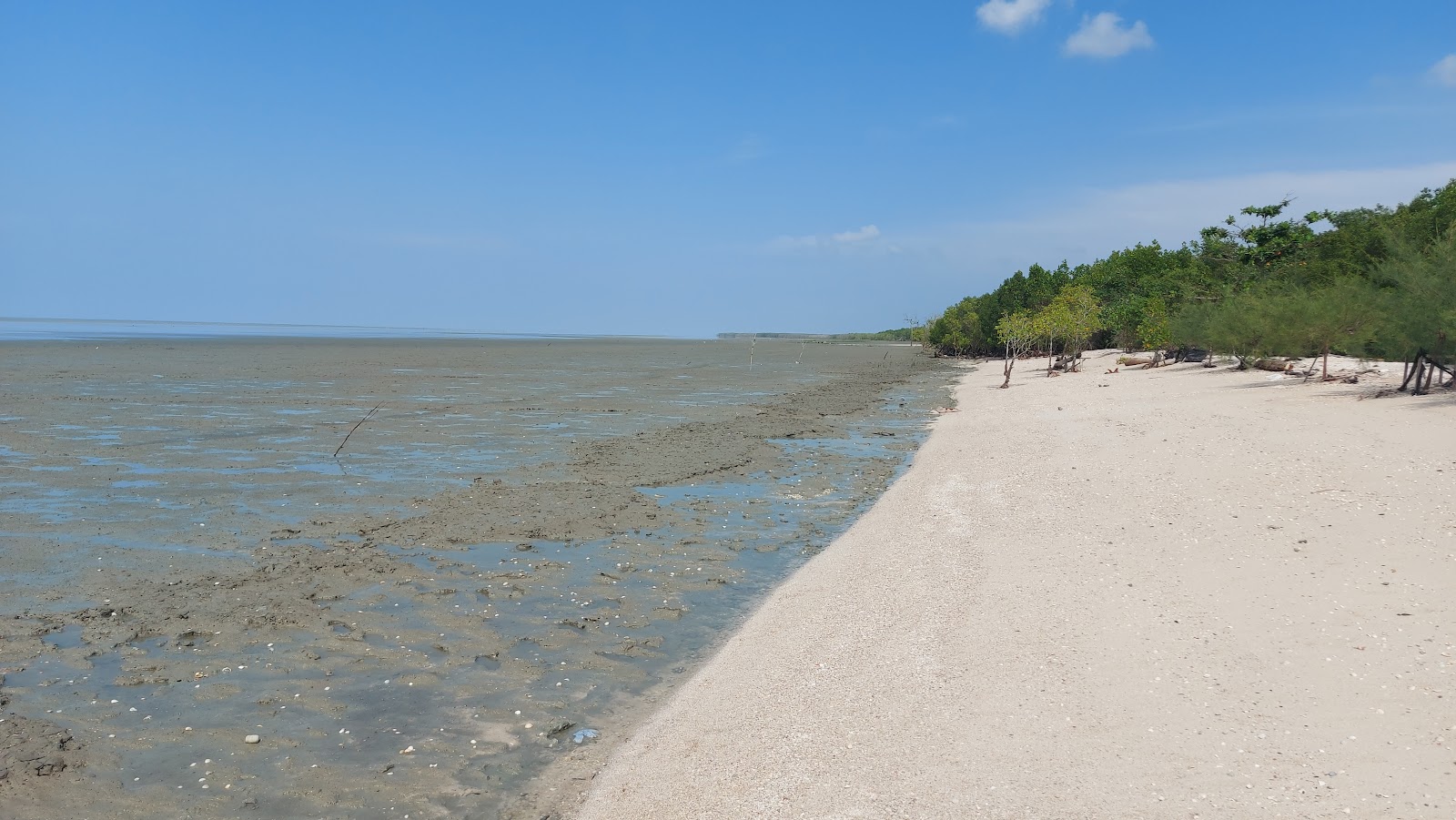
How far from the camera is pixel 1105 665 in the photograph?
7688mm

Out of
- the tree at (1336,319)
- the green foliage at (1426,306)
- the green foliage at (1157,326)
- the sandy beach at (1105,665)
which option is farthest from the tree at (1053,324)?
the sandy beach at (1105,665)

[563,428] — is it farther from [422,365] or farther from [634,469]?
[422,365]

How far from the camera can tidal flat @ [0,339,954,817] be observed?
22.2 feet

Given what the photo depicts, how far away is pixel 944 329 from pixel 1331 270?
208 feet

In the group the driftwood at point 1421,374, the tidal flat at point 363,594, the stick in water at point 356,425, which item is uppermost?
the driftwood at point 1421,374

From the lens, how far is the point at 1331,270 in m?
46.7

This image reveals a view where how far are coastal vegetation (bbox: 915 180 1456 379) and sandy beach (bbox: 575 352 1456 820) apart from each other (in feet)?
34.9

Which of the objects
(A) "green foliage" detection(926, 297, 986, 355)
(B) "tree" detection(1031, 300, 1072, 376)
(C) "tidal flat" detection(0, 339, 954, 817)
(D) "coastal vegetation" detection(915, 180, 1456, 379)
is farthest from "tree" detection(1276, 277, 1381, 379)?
(A) "green foliage" detection(926, 297, 986, 355)

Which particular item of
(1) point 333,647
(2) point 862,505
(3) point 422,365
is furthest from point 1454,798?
(3) point 422,365

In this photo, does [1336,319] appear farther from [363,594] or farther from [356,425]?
[356,425]

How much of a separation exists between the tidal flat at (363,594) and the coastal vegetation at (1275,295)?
14.0 meters

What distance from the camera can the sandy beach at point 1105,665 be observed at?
5730 millimetres

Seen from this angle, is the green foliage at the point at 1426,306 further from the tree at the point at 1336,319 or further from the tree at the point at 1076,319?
the tree at the point at 1076,319

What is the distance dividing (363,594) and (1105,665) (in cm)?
855
